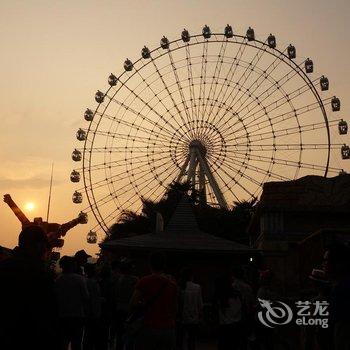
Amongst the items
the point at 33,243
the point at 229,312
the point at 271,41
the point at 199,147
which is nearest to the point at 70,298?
the point at 229,312

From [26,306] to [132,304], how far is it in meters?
2.12

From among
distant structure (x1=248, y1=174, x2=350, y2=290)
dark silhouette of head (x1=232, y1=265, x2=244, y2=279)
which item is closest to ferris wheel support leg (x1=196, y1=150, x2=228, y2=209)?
distant structure (x1=248, y1=174, x2=350, y2=290)

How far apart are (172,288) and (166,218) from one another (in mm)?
32312

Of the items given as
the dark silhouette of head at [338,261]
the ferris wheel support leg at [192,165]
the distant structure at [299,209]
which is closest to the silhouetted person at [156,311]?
the dark silhouette of head at [338,261]

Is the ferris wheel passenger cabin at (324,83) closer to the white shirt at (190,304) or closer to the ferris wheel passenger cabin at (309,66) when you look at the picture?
the ferris wheel passenger cabin at (309,66)

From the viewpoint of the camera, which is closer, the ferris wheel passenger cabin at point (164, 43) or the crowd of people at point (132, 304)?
the crowd of people at point (132, 304)

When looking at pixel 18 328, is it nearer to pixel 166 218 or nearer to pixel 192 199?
pixel 166 218

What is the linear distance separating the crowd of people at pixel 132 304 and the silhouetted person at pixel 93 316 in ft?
0.05

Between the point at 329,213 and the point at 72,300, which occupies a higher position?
the point at 329,213

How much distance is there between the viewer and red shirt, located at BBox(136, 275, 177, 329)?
5.77m

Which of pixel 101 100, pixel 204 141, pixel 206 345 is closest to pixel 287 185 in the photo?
pixel 206 345

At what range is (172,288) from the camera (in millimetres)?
5891

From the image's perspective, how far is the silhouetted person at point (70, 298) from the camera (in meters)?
7.50

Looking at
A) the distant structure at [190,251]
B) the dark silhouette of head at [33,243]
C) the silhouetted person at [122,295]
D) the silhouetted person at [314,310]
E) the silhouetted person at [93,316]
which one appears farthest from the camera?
the distant structure at [190,251]
